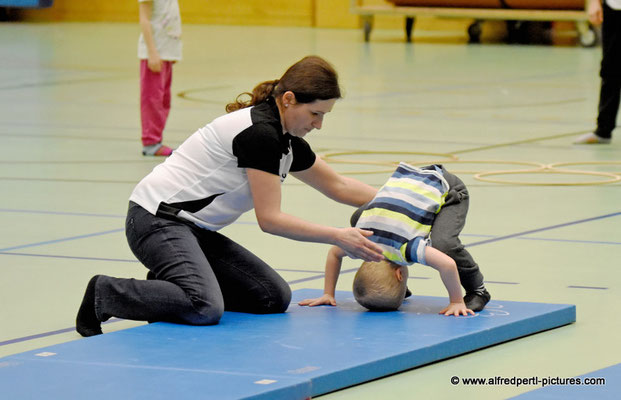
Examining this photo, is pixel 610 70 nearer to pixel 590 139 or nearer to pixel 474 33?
pixel 590 139

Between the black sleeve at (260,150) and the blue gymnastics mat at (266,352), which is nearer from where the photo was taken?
the blue gymnastics mat at (266,352)

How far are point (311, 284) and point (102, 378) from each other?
62.5 inches

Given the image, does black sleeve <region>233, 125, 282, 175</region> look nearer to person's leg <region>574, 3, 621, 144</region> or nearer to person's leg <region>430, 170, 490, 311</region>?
person's leg <region>430, 170, 490, 311</region>

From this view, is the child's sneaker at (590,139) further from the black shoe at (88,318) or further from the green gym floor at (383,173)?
the black shoe at (88,318)

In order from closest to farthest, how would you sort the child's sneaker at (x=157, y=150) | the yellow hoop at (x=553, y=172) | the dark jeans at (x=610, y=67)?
the yellow hoop at (x=553, y=172)
the child's sneaker at (x=157, y=150)
the dark jeans at (x=610, y=67)

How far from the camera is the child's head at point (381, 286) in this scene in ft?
13.2

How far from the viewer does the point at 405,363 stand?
11.3ft

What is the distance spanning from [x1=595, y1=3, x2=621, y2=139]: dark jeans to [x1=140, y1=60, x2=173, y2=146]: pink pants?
9.94 ft

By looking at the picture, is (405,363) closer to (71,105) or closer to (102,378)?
(102,378)

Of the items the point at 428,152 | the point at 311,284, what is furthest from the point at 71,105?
the point at 311,284

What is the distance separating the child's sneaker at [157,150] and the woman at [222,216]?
3963 millimetres

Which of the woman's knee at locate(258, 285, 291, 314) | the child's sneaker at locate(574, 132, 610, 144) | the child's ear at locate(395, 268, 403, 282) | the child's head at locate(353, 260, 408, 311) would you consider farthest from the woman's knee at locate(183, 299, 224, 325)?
the child's sneaker at locate(574, 132, 610, 144)

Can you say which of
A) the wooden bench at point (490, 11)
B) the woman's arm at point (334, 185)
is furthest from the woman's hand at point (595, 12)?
the wooden bench at point (490, 11)

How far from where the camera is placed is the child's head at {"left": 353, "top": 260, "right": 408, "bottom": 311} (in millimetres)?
4016
